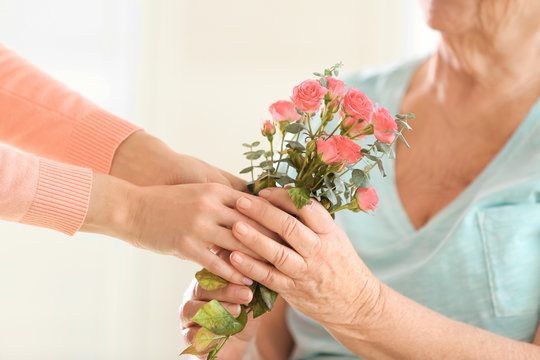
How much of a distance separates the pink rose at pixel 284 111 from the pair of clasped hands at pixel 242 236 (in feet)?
0.41

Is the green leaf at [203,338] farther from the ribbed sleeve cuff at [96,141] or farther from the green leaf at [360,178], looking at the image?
the ribbed sleeve cuff at [96,141]

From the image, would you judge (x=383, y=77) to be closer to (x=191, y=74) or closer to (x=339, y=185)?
(x=339, y=185)

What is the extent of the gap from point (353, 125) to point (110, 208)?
43 centimetres

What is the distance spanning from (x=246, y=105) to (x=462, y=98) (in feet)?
3.49

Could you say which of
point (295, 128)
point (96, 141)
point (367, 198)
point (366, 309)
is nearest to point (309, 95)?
point (295, 128)

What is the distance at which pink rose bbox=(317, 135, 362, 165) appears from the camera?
884 millimetres

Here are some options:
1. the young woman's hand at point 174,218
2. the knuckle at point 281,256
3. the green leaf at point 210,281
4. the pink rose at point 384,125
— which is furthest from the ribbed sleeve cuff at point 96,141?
the pink rose at point 384,125

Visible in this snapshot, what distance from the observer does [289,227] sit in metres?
0.96

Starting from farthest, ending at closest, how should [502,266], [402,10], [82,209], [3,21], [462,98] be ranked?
[402,10] < [3,21] < [462,98] < [502,266] < [82,209]

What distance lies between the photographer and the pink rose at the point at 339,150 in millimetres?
884

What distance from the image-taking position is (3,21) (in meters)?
1.96

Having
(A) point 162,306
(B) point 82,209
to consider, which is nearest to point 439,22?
(B) point 82,209

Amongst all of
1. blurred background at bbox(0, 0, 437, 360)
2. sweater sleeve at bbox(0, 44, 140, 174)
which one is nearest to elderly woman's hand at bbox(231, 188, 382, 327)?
sweater sleeve at bbox(0, 44, 140, 174)

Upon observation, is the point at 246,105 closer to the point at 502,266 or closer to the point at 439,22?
the point at 439,22
